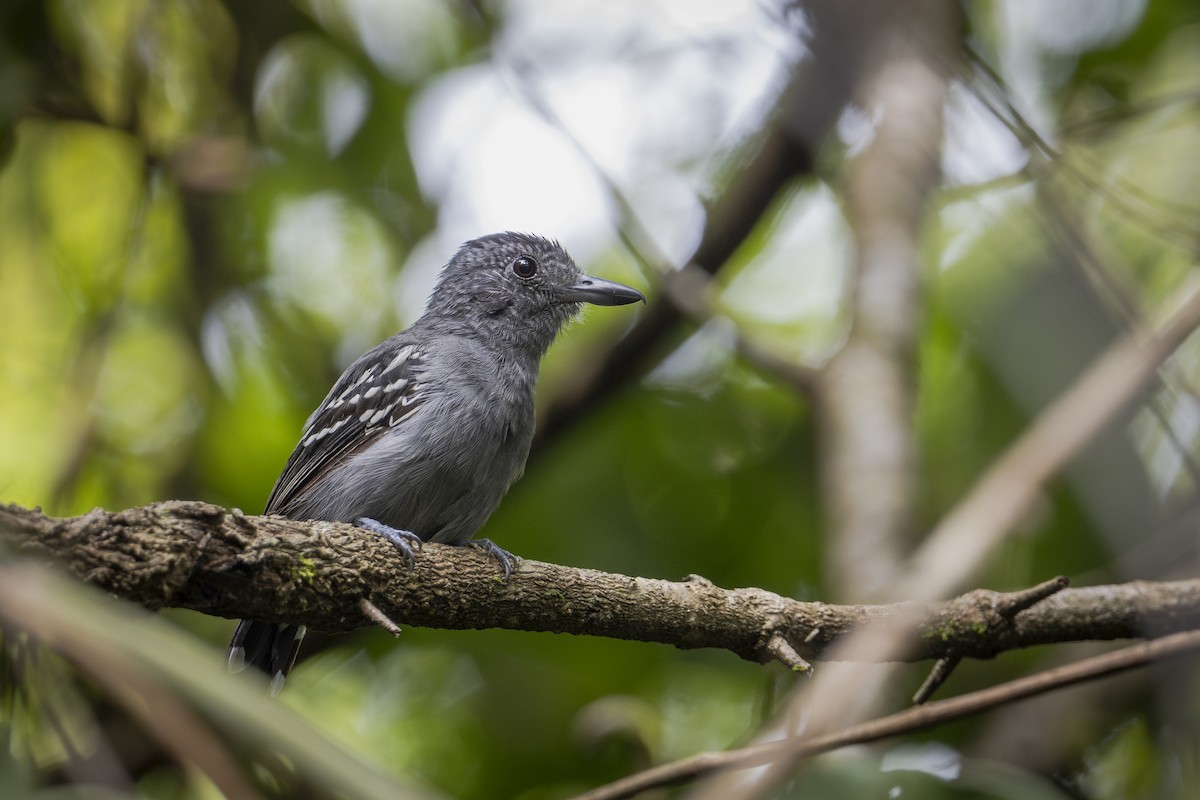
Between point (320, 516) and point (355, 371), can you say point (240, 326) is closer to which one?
point (355, 371)

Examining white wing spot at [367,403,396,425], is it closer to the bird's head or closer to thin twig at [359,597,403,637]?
the bird's head

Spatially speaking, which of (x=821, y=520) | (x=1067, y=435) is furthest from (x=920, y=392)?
(x=1067, y=435)

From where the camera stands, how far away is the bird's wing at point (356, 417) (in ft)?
12.8

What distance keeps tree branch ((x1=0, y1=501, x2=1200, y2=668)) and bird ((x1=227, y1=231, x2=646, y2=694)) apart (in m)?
0.42

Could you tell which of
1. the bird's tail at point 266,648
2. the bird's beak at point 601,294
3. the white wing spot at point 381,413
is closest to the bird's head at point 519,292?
the bird's beak at point 601,294

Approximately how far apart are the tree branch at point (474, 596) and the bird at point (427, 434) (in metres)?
0.42

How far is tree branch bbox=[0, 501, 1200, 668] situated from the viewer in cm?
207

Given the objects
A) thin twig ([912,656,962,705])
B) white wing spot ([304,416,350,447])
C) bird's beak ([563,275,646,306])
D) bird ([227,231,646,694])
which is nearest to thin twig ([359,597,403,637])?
bird ([227,231,646,694])

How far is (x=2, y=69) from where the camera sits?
4191mm

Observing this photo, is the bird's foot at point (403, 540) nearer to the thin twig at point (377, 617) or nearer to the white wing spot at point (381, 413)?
the thin twig at point (377, 617)

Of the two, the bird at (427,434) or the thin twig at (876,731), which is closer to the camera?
the thin twig at (876,731)

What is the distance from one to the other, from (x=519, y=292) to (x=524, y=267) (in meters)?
0.17

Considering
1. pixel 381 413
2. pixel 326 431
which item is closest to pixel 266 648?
pixel 326 431

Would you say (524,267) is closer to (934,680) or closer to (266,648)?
(266,648)
